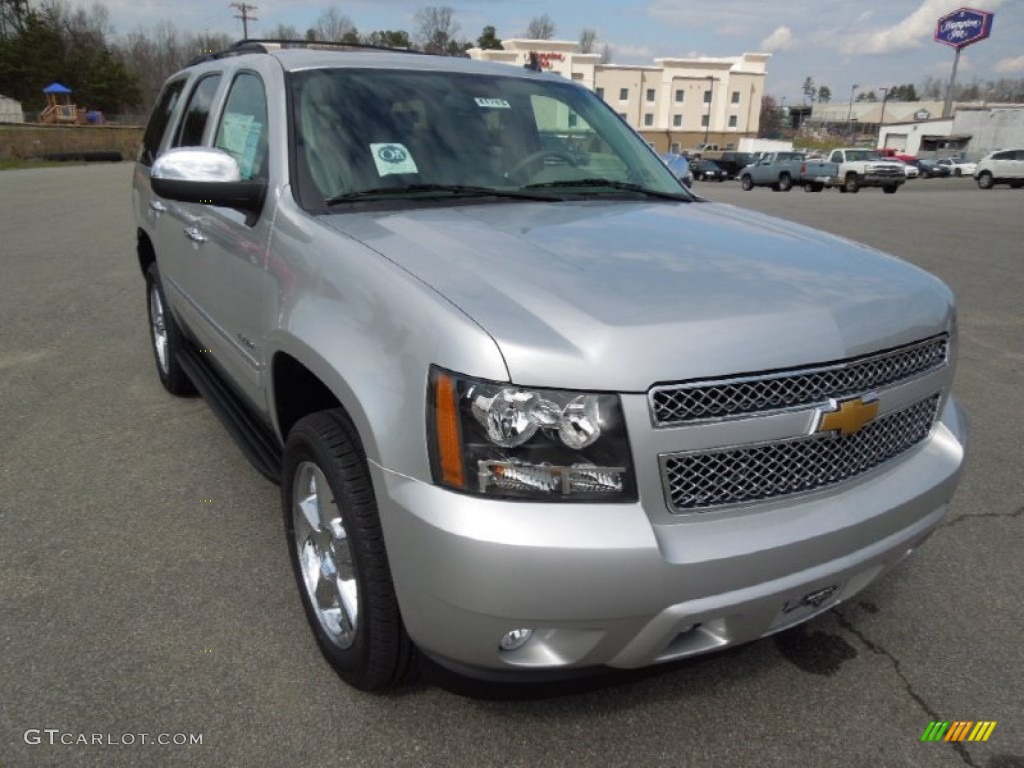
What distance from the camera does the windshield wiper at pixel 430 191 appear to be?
2.69 m

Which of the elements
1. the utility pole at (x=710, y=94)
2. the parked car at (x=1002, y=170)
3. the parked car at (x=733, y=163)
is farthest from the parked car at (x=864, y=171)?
the utility pole at (x=710, y=94)

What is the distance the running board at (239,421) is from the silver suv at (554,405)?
6cm

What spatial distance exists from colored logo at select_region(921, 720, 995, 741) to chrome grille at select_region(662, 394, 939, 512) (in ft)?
2.67

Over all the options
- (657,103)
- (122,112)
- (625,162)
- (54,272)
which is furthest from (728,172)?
(122,112)

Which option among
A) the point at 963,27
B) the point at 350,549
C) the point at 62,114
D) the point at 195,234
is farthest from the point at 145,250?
the point at 963,27

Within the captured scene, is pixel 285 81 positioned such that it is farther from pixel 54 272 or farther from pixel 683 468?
pixel 54 272

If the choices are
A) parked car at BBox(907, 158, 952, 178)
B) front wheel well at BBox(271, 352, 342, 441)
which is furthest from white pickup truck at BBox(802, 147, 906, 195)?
front wheel well at BBox(271, 352, 342, 441)

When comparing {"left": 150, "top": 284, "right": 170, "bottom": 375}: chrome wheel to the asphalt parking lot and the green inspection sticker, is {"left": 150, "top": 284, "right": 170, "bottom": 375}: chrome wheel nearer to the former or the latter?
the asphalt parking lot

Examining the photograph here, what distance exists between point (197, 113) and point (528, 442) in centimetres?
314

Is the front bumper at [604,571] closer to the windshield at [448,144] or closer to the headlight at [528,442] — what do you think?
the headlight at [528,442]

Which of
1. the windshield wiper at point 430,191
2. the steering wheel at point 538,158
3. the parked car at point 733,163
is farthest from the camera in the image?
the parked car at point 733,163

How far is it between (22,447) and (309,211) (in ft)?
8.78

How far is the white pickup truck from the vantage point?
31.5 metres

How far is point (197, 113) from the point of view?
3.98 meters
